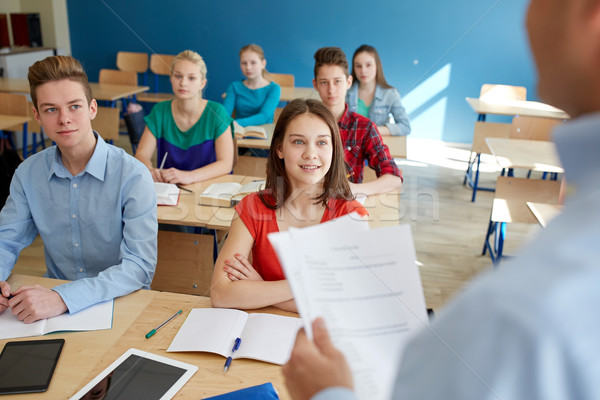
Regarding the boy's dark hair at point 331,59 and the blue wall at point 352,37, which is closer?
the boy's dark hair at point 331,59

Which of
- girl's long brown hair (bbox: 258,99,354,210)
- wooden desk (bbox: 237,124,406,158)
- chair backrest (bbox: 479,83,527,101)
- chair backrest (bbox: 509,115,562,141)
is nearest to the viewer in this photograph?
girl's long brown hair (bbox: 258,99,354,210)

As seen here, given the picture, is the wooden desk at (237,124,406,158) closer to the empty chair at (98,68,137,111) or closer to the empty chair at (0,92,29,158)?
the empty chair at (0,92,29,158)

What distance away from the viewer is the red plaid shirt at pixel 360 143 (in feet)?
9.16

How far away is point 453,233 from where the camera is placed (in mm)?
3994

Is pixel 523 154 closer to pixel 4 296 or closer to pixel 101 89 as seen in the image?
pixel 4 296

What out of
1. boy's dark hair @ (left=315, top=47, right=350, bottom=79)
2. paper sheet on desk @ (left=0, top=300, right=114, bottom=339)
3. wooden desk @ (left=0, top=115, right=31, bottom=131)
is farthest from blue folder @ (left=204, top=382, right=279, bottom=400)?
wooden desk @ (left=0, top=115, right=31, bottom=131)

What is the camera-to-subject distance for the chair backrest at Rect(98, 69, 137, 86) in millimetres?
5996

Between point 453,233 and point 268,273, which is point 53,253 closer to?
point 268,273

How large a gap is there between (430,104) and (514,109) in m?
1.79

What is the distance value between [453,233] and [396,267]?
3501mm

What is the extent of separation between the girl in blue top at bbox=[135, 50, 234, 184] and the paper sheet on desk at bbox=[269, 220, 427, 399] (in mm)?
2312

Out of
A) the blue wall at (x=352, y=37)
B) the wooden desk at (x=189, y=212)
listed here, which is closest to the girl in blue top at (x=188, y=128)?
the wooden desk at (x=189, y=212)

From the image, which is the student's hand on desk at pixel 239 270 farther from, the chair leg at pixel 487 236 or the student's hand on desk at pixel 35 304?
the chair leg at pixel 487 236

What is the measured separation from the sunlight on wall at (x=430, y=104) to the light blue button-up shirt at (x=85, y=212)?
17.8ft
